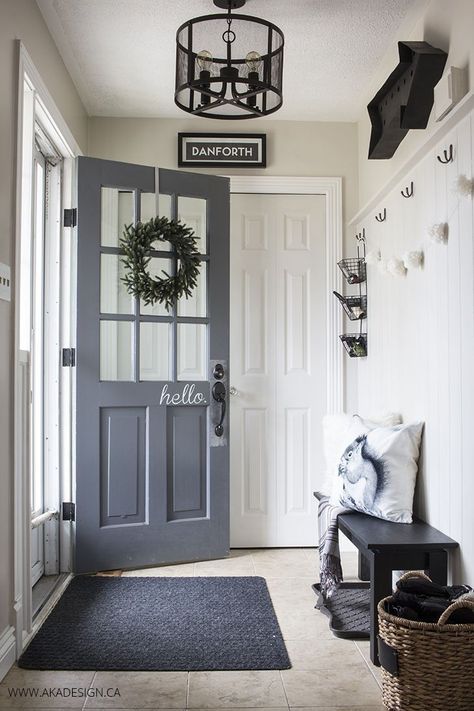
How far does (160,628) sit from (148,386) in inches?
51.3

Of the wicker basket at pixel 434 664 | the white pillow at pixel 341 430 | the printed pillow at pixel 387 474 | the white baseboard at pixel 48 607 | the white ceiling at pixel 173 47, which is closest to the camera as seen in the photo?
the wicker basket at pixel 434 664

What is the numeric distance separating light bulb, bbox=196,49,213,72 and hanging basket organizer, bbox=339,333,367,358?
1792 millimetres

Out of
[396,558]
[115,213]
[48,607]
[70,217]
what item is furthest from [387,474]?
[70,217]

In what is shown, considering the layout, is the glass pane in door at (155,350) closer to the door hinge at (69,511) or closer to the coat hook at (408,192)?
the door hinge at (69,511)

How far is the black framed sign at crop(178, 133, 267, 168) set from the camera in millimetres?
4066

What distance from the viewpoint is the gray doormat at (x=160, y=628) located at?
2438mm

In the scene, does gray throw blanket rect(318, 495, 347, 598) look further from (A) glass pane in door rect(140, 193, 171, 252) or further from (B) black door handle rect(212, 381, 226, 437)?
(A) glass pane in door rect(140, 193, 171, 252)

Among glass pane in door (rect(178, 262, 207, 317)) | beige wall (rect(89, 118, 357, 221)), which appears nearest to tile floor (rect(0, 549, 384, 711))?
glass pane in door (rect(178, 262, 207, 317))

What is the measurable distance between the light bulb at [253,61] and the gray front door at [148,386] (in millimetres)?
1155

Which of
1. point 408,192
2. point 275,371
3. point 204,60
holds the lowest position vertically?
point 275,371

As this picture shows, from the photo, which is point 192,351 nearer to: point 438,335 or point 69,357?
point 69,357

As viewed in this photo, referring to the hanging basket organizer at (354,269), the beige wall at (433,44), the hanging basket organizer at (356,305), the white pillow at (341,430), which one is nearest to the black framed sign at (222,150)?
the beige wall at (433,44)

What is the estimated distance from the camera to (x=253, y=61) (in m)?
2.67

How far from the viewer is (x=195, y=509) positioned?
3.75 metres
